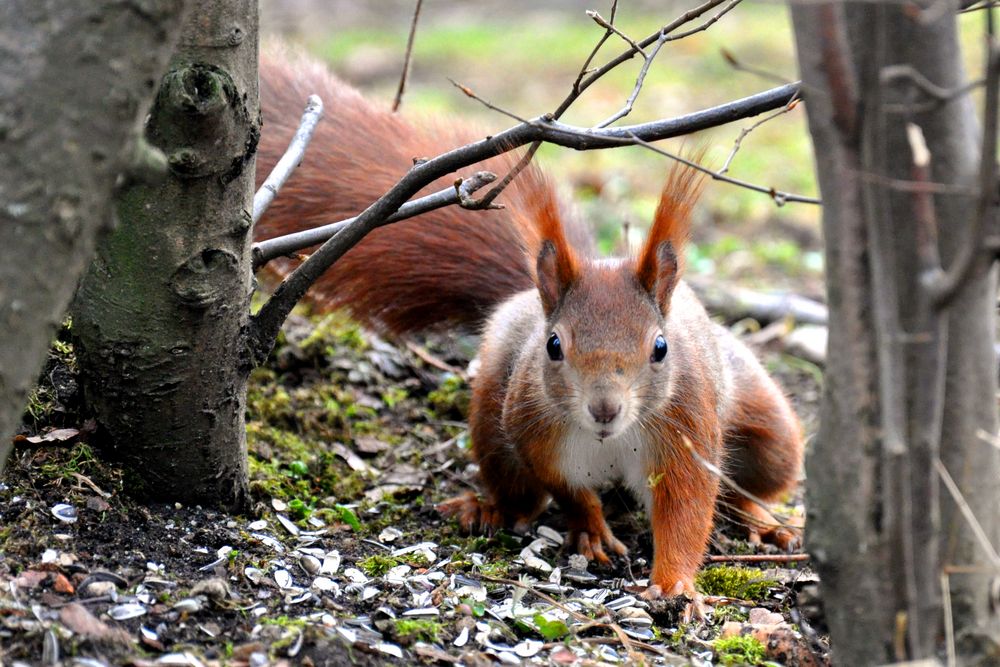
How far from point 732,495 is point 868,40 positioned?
1.88 meters

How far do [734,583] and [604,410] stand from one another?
635 mm

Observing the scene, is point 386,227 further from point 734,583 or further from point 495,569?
point 734,583

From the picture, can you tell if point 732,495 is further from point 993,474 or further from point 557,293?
point 993,474

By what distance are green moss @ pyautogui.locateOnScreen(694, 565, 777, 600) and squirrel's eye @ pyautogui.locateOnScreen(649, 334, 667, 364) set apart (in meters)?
0.54

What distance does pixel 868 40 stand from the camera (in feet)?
4.88

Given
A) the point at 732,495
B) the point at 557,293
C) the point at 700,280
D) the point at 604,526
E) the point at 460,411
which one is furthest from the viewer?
the point at 700,280

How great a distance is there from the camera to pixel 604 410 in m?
2.36

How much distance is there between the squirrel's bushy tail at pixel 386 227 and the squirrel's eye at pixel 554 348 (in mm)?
465

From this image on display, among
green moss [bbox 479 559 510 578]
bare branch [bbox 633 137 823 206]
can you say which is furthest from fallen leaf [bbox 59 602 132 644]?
bare branch [bbox 633 137 823 206]

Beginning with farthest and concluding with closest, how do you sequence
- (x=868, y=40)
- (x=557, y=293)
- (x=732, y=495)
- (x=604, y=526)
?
(x=732, y=495)
(x=604, y=526)
(x=557, y=293)
(x=868, y=40)

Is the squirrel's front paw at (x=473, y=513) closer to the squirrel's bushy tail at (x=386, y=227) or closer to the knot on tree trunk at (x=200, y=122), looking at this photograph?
the squirrel's bushy tail at (x=386, y=227)

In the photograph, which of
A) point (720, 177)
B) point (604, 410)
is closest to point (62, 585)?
point (604, 410)

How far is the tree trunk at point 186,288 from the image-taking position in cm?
202

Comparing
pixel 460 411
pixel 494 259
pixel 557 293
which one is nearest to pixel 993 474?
pixel 557 293
